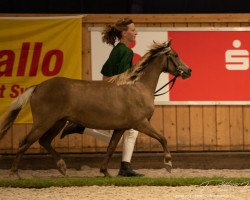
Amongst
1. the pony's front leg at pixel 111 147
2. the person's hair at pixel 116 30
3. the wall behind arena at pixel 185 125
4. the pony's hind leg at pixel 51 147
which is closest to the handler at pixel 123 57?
the person's hair at pixel 116 30

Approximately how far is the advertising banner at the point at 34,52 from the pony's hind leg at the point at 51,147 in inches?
59.8

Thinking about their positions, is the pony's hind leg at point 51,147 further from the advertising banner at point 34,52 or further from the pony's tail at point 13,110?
the advertising banner at point 34,52

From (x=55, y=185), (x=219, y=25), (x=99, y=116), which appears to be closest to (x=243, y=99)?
(x=219, y=25)

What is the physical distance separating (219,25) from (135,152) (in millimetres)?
2251

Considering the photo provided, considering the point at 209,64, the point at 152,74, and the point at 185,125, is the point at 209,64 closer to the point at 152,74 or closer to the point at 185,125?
the point at 185,125

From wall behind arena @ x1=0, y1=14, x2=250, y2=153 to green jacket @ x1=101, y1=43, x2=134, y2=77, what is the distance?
1252mm

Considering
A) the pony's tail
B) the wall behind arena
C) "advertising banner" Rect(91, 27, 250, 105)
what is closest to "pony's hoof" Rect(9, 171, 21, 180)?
the pony's tail

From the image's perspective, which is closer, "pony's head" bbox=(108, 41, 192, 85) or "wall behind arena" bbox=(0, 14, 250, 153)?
"pony's head" bbox=(108, 41, 192, 85)

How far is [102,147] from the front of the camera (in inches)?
439

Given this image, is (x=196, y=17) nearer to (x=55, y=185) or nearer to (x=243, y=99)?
(x=243, y=99)

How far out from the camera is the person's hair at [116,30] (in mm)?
9680

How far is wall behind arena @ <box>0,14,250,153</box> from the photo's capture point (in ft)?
36.2

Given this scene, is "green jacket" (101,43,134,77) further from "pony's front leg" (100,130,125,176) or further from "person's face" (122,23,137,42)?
"pony's front leg" (100,130,125,176)

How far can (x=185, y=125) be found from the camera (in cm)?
1118
